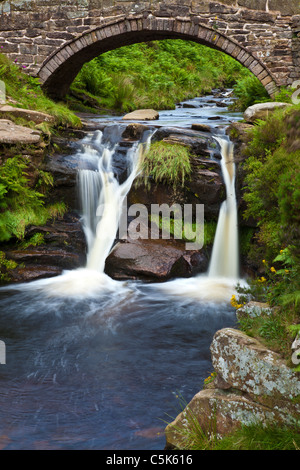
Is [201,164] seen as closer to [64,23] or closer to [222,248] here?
[222,248]

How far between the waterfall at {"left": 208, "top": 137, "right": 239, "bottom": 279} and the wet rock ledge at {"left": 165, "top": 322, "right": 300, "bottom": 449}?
14.4 feet

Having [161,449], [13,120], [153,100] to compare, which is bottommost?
[161,449]

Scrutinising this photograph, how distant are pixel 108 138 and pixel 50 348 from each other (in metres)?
5.65

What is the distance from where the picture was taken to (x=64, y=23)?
12.7 metres

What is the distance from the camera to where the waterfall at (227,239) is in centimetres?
798

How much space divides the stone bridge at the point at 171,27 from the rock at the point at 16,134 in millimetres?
4761

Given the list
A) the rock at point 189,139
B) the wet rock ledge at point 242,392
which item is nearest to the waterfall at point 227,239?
the rock at point 189,139

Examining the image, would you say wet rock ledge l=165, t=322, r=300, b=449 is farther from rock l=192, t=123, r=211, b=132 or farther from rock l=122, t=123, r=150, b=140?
rock l=192, t=123, r=211, b=132

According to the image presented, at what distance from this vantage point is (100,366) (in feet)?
16.6

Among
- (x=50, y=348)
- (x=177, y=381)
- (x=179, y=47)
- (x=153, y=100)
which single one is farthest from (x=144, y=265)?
(x=179, y=47)

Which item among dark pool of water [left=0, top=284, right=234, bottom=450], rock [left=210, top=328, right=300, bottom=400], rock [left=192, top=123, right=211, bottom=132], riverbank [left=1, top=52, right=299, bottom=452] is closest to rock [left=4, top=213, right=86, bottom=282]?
riverbank [left=1, top=52, right=299, bottom=452]

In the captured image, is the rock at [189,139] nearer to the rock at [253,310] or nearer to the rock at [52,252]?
the rock at [52,252]

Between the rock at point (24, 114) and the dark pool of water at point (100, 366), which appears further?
the rock at point (24, 114)

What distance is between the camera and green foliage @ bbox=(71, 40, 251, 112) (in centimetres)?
1666
